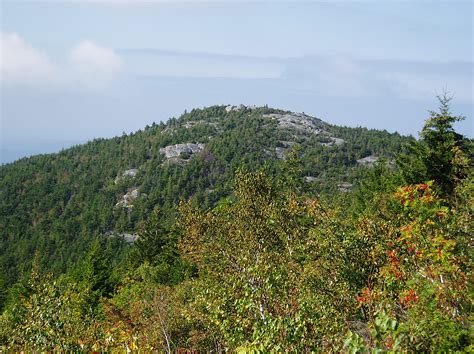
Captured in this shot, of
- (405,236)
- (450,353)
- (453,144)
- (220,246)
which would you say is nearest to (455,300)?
(450,353)

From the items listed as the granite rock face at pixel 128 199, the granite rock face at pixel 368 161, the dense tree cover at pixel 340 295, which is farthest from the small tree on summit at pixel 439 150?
the granite rock face at pixel 128 199

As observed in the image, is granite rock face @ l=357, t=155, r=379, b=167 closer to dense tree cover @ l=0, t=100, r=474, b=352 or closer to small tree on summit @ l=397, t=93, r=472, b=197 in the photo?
small tree on summit @ l=397, t=93, r=472, b=197

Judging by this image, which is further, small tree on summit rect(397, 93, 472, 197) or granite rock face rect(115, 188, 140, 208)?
granite rock face rect(115, 188, 140, 208)

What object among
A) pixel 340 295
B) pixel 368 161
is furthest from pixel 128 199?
pixel 340 295

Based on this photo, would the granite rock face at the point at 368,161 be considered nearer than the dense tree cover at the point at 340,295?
No

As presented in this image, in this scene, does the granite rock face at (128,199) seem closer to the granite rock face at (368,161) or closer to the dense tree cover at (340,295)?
the granite rock face at (368,161)

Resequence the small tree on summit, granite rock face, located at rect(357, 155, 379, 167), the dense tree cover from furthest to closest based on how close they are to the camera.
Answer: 1. granite rock face, located at rect(357, 155, 379, 167)
2. the small tree on summit
3. the dense tree cover

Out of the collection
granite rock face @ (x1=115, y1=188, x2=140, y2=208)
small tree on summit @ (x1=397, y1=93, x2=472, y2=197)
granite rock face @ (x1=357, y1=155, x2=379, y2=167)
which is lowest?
granite rock face @ (x1=115, y1=188, x2=140, y2=208)

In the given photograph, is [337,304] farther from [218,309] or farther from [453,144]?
[453,144]

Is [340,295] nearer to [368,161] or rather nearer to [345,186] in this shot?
[345,186]

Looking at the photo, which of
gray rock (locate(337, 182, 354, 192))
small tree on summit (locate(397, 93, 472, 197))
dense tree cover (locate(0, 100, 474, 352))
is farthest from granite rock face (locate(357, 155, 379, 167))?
dense tree cover (locate(0, 100, 474, 352))

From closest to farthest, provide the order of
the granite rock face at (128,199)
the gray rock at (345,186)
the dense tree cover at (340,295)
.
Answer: the dense tree cover at (340,295) < the gray rock at (345,186) < the granite rock face at (128,199)

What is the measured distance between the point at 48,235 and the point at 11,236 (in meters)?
17.5

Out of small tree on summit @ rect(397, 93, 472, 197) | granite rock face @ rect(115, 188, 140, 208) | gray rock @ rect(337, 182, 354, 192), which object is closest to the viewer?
small tree on summit @ rect(397, 93, 472, 197)
